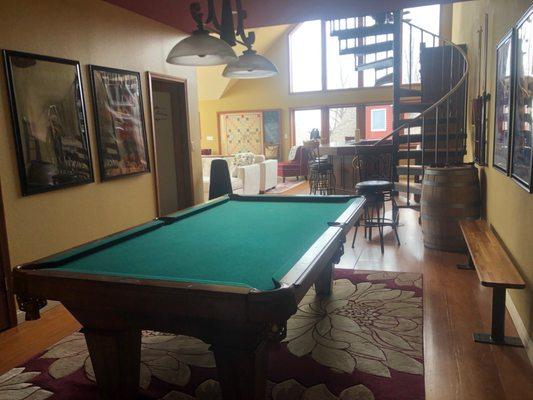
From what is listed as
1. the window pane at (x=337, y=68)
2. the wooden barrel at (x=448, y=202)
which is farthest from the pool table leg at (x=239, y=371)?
the window pane at (x=337, y=68)

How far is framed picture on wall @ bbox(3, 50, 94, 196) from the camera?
308 centimetres

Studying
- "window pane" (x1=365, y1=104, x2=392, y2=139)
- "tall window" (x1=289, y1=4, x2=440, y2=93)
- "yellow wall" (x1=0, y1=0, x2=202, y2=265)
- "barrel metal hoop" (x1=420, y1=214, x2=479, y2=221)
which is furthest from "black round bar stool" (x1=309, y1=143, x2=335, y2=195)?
"tall window" (x1=289, y1=4, x2=440, y2=93)

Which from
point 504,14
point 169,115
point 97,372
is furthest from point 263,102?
point 97,372

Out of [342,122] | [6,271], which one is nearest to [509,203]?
[6,271]

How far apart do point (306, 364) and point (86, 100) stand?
2888 millimetres

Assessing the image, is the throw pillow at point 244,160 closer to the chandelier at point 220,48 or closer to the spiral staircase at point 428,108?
the spiral staircase at point 428,108

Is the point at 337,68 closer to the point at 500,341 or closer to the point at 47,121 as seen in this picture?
the point at 47,121

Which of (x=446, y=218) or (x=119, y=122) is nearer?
(x=119, y=122)

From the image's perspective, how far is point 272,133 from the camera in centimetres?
1334

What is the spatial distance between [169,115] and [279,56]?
8.43 metres

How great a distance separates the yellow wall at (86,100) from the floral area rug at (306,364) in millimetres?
946

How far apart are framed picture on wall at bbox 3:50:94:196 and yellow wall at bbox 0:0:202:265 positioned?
0.07 metres

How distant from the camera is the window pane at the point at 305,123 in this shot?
13.0 meters

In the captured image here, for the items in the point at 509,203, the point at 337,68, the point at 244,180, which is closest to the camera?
the point at 509,203
